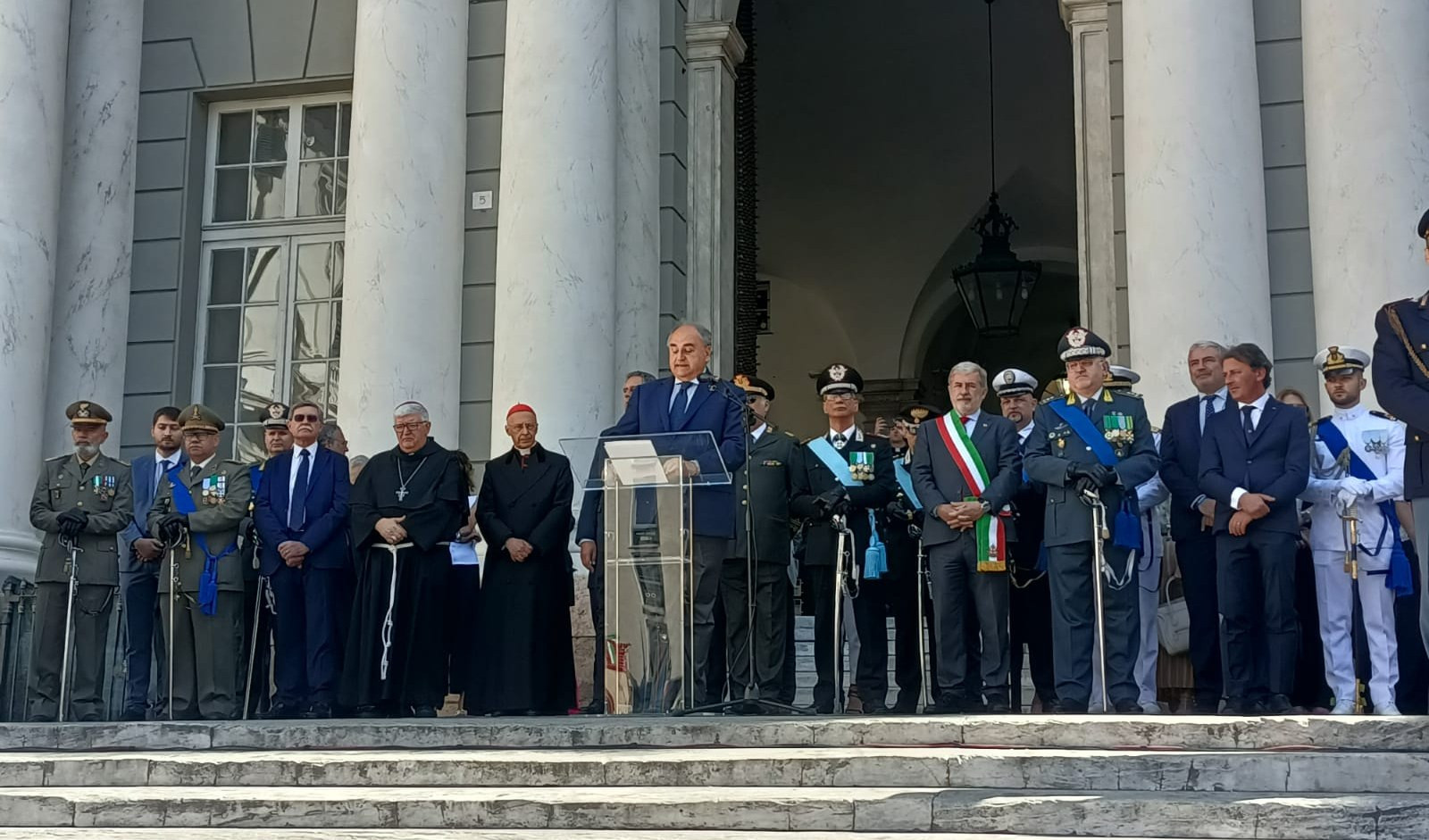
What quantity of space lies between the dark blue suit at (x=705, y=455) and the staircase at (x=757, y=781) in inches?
37.6

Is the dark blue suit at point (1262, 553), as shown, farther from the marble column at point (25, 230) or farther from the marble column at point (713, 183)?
the marble column at point (25, 230)

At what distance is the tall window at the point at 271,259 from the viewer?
13.1 meters

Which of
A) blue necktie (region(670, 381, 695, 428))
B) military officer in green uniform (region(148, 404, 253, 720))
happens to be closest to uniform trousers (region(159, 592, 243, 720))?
military officer in green uniform (region(148, 404, 253, 720))

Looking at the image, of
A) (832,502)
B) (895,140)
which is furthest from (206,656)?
(895,140)

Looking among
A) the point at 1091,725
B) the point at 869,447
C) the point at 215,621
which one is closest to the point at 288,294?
the point at 215,621

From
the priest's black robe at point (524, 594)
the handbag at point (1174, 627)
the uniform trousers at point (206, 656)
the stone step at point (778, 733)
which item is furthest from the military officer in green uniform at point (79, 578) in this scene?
the handbag at point (1174, 627)

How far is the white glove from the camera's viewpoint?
8.11m

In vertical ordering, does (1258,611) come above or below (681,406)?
below

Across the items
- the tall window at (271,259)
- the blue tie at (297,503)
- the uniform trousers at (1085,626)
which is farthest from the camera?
the tall window at (271,259)

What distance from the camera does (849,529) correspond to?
9109 mm

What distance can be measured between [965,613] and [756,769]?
7.45ft

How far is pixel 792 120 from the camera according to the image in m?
19.8

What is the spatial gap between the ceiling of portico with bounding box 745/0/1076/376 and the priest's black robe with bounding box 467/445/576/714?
9967 mm

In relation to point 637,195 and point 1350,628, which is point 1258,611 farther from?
point 637,195
